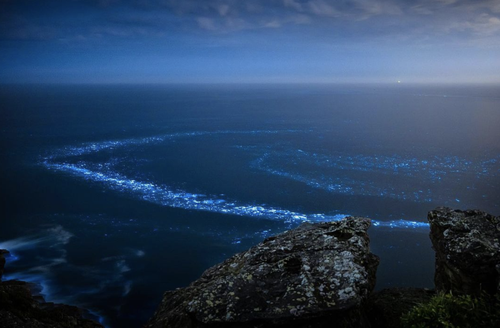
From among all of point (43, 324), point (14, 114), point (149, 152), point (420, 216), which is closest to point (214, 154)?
point (149, 152)

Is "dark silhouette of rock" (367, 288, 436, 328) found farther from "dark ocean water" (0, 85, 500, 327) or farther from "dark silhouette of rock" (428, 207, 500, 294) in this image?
"dark ocean water" (0, 85, 500, 327)

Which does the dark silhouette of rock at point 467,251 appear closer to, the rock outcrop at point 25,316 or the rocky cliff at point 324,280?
the rocky cliff at point 324,280

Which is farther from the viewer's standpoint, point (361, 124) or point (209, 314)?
point (361, 124)

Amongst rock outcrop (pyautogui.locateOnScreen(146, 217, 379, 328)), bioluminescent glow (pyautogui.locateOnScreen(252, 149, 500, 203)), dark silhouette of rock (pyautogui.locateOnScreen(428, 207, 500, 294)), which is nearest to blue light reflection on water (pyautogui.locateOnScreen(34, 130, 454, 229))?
bioluminescent glow (pyautogui.locateOnScreen(252, 149, 500, 203))

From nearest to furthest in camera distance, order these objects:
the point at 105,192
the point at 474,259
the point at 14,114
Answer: the point at 474,259 → the point at 105,192 → the point at 14,114

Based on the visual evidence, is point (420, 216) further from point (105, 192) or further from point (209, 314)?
point (105, 192)

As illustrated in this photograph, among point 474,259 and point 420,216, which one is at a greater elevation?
point 474,259

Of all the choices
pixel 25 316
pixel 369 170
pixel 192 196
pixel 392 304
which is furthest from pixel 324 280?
pixel 369 170
